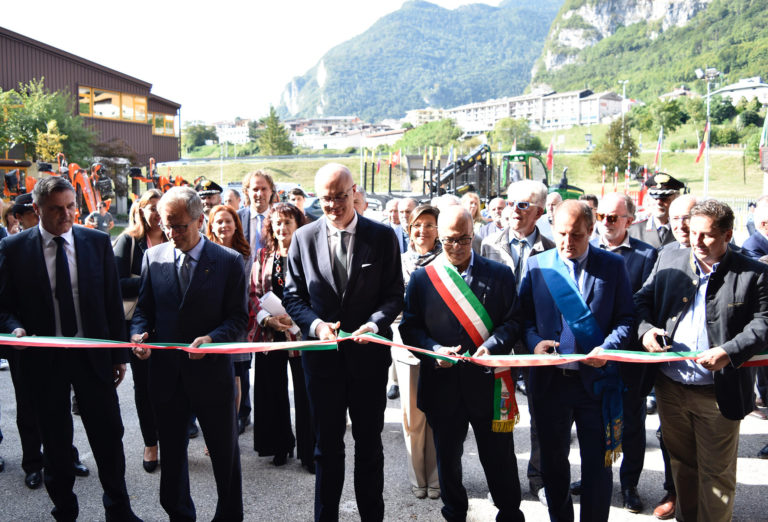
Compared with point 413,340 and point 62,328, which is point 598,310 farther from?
point 62,328

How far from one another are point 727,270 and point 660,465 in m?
2.06

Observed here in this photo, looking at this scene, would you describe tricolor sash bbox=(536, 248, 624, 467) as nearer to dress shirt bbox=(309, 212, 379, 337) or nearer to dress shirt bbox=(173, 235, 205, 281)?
dress shirt bbox=(309, 212, 379, 337)

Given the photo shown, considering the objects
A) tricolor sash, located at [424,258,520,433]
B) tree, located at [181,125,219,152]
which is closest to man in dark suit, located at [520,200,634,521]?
tricolor sash, located at [424,258,520,433]

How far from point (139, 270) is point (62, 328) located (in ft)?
4.09

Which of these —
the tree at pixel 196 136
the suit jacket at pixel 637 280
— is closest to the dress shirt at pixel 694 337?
the suit jacket at pixel 637 280

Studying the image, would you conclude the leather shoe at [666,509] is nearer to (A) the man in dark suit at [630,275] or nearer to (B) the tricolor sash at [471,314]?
(A) the man in dark suit at [630,275]

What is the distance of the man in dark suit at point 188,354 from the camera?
11.4 ft

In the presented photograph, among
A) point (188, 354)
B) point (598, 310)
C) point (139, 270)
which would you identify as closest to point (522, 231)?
point (598, 310)

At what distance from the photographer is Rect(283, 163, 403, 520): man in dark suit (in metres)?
3.45

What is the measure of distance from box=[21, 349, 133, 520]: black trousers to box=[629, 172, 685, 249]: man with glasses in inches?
176

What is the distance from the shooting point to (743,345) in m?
3.19

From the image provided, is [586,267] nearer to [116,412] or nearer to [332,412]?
[332,412]

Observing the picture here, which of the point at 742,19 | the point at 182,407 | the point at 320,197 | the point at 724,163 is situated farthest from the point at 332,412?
the point at 742,19

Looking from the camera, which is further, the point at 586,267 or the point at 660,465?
the point at 660,465
